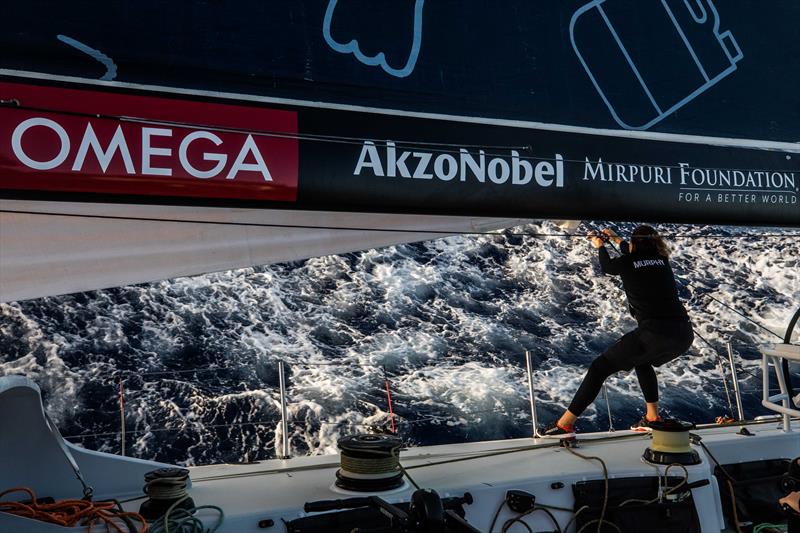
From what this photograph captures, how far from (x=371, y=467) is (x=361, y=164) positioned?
69cm

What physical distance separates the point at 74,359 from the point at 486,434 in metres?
4.13

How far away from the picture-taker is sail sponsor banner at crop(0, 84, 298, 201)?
44.9 inches

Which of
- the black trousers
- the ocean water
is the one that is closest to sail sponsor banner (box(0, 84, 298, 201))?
the black trousers

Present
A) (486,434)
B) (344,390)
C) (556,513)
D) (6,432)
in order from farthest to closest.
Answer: (344,390) < (486,434) < (556,513) < (6,432)

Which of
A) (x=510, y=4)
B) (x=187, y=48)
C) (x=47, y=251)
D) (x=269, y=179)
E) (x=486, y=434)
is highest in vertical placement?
(x=510, y=4)

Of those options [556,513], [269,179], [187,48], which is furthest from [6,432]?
[556,513]

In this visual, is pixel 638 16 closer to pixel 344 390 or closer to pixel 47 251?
pixel 47 251

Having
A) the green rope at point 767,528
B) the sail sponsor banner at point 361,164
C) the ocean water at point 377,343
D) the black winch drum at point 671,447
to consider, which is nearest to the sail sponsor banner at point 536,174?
the sail sponsor banner at point 361,164

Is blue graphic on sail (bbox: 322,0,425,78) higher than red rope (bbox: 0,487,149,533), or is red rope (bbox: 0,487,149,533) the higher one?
blue graphic on sail (bbox: 322,0,425,78)

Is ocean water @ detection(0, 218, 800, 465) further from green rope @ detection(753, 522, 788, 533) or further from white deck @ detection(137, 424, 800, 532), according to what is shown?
green rope @ detection(753, 522, 788, 533)

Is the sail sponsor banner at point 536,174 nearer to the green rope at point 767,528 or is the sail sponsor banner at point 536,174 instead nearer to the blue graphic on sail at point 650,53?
the blue graphic on sail at point 650,53

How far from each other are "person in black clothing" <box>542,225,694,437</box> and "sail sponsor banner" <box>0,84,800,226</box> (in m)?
0.46

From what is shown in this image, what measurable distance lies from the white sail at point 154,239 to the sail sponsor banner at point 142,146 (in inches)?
6.1

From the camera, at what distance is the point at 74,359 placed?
6.82 m
